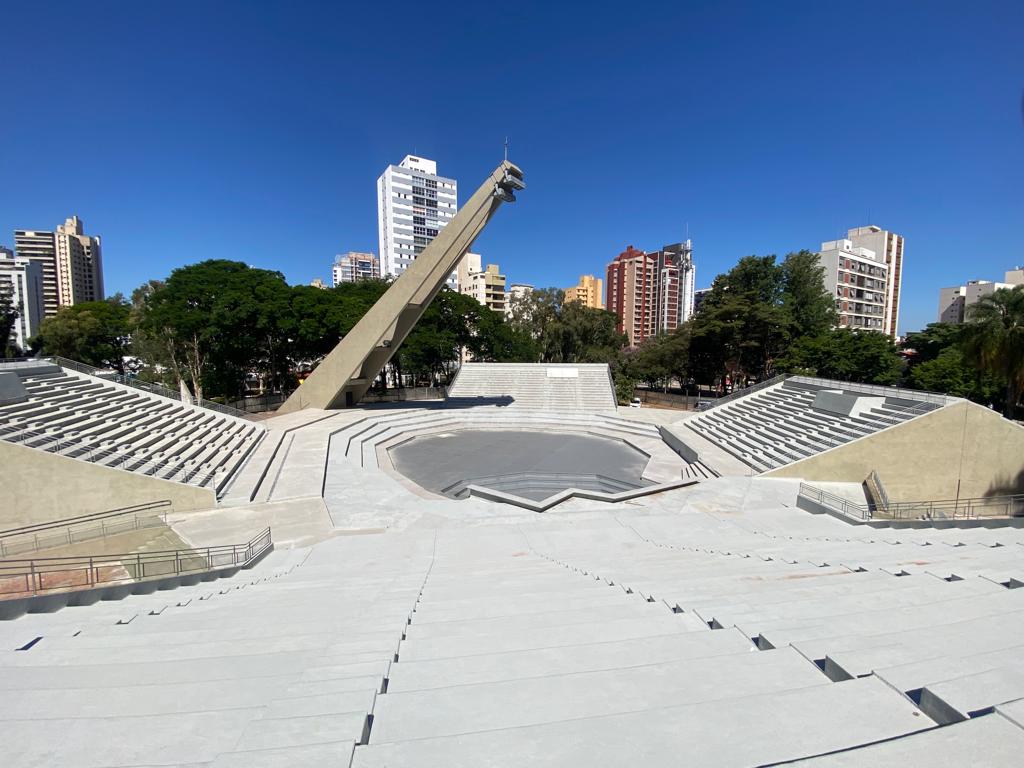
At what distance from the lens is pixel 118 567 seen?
908 centimetres

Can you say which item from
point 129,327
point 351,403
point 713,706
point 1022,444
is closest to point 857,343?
point 1022,444

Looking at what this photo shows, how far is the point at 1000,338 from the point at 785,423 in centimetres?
1107

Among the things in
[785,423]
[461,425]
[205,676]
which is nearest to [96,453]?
[205,676]

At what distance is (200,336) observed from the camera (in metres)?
27.0

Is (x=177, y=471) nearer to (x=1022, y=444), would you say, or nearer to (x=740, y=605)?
(x=740, y=605)

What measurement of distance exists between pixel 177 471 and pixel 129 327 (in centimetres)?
3908

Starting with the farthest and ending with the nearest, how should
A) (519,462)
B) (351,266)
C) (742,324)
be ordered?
(351,266) → (742,324) → (519,462)

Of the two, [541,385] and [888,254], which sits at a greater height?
[888,254]

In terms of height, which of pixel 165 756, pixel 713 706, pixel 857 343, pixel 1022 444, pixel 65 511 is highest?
pixel 857 343

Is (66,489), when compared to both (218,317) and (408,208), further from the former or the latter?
(408,208)

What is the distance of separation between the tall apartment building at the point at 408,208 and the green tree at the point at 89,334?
43198 mm

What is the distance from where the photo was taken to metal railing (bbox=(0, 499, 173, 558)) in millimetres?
10203

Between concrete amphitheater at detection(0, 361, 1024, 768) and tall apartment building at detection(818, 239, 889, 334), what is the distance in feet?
147

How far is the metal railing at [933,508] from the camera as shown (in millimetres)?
12555
